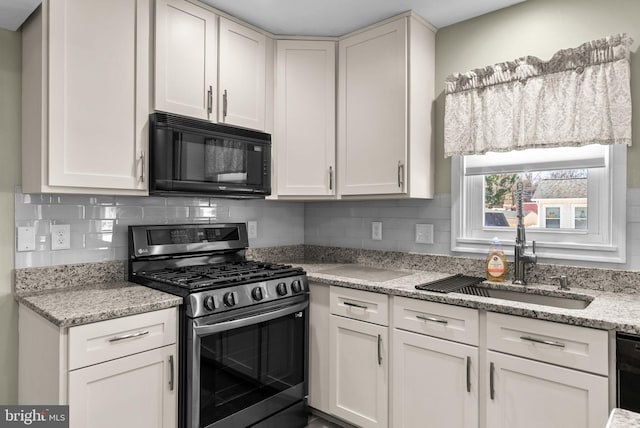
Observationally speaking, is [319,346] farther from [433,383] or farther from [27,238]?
[27,238]

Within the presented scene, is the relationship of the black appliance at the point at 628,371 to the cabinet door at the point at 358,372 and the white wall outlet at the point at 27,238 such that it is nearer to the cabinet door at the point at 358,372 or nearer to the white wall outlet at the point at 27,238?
the cabinet door at the point at 358,372

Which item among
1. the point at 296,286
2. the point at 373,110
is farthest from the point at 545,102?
the point at 296,286

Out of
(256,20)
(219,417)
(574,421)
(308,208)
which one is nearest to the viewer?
(574,421)

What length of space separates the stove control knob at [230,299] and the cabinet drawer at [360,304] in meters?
0.58

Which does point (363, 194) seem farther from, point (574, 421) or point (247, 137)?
point (574, 421)

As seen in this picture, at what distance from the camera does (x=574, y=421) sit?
5.03ft

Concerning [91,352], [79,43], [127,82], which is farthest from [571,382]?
[79,43]

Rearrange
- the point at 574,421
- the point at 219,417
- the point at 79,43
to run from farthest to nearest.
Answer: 1. the point at 219,417
2. the point at 79,43
3. the point at 574,421

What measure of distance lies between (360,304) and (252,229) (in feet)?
3.52

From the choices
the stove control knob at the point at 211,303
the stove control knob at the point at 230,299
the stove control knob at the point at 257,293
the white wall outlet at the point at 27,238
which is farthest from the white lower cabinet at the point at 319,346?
the white wall outlet at the point at 27,238

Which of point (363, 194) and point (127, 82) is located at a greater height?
point (127, 82)

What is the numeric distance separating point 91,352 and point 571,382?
6.05 feet

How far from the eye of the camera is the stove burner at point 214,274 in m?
1.96

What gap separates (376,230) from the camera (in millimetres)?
2832
